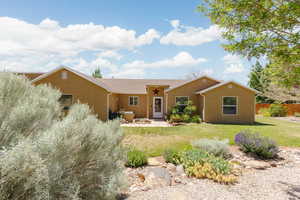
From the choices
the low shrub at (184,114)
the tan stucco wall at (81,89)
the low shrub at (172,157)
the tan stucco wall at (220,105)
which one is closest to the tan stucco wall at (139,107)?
the low shrub at (184,114)

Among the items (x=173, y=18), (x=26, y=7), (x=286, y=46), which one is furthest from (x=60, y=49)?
(x=286, y=46)

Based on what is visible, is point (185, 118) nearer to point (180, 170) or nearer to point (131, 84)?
point (131, 84)

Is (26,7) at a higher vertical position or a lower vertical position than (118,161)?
higher

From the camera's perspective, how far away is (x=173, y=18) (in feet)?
38.9

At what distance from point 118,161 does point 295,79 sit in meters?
4.29

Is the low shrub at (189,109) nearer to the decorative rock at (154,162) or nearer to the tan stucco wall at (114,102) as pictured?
the tan stucco wall at (114,102)

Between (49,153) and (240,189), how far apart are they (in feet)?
15.2

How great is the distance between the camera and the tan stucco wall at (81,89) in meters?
14.3

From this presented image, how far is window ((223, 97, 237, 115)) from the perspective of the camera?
15.4m

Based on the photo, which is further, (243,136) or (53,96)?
(243,136)

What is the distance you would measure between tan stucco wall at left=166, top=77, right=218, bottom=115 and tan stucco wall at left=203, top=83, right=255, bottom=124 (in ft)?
4.83

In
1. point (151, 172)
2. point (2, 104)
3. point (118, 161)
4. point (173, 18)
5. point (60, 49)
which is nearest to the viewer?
point (2, 104)

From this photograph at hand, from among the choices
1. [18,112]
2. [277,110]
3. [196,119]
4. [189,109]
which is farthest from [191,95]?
[18,112]

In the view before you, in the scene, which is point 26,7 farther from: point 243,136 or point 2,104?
point 243,136
